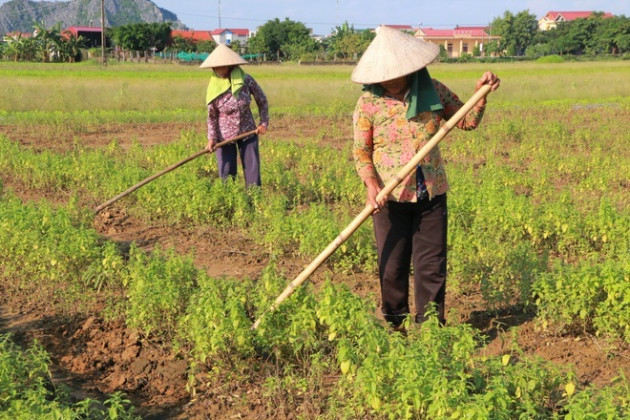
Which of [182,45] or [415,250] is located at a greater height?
[182,45]

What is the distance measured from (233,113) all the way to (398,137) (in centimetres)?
342

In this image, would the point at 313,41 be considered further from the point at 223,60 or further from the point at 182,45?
A: the point at 223,60

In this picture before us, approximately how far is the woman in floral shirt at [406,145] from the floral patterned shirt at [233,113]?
3172mm

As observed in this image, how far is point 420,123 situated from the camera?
4324mm

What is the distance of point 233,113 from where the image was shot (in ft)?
24.5

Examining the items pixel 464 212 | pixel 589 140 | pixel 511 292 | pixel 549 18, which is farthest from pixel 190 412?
pixel 549 18

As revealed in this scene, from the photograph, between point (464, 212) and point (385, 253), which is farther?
point (464, 212)

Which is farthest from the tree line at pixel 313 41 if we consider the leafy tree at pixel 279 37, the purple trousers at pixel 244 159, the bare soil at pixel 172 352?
the bare soil at pixel 172 352

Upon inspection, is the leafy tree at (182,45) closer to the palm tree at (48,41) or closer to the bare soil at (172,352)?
the palm tree at (48,41)

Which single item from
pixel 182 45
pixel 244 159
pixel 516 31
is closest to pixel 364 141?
pixel 244 159

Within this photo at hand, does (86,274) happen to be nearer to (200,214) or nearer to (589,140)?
(200,214)

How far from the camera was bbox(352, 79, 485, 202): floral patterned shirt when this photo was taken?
4320 mm

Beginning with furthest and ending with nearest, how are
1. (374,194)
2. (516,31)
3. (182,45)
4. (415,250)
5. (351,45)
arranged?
(516,31) → (182,45) → (351,45) → (415,250) → (374,194)

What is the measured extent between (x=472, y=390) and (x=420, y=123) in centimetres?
159
